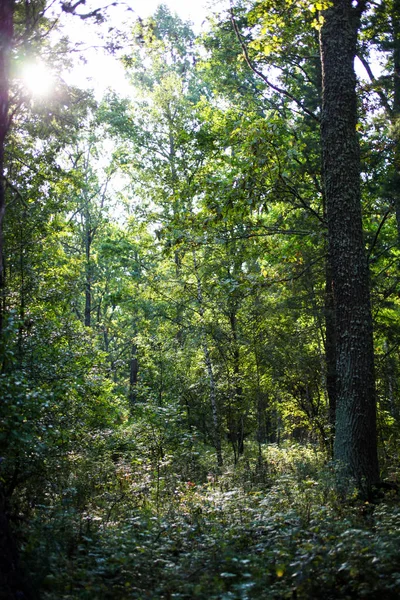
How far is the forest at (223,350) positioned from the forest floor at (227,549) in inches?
0.9

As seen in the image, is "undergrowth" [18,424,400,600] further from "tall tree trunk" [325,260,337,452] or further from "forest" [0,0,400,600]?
"tall tree trunk" [325,260,337,452]

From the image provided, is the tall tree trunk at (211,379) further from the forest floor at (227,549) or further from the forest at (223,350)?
the forest floor at (227,549)

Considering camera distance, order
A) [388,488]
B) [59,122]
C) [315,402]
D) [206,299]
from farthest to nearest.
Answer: [206,299]
[315,402]
[59,122]
[388,488]

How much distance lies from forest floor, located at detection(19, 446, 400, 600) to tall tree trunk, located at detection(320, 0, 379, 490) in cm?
61

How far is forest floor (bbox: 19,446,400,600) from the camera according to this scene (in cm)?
359

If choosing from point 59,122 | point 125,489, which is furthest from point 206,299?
point 125,489

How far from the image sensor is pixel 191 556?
436cm

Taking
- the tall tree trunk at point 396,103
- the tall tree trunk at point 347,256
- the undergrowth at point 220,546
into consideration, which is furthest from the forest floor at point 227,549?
the tall tree trunk at point 396,103

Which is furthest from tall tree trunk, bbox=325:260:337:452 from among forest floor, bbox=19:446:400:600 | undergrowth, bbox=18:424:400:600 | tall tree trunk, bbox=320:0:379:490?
forest floor, bbox=19:446:400:600

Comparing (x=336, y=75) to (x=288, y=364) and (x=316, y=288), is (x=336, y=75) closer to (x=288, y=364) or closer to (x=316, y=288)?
(x=316, y=288)

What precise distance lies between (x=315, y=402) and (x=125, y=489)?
725cm

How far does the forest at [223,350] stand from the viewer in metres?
4.17

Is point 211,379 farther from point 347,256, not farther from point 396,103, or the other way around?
point 396,103

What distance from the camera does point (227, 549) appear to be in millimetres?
4379
